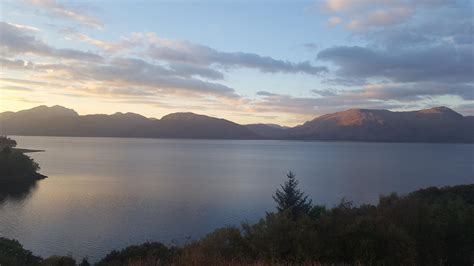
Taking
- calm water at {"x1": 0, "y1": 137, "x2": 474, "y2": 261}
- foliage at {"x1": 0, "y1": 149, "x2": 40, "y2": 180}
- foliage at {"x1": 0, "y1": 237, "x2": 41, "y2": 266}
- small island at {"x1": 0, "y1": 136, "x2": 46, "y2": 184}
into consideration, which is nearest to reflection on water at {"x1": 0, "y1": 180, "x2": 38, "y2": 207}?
calm water at {"x1": 0, "y1": 137, "x2": 474, "y2": 261}

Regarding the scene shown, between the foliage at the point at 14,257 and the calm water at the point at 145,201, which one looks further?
the calm water at the point at 145,201

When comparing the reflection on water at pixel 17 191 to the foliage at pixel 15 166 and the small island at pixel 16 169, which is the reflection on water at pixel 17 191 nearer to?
the small island at pixel 16 169

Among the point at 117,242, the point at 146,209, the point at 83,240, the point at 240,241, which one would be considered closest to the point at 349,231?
the point at 240,241

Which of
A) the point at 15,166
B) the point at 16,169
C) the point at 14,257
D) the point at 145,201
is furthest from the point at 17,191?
the point at 14,257

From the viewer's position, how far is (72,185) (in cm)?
7750

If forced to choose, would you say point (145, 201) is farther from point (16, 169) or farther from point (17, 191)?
point (16, 169)

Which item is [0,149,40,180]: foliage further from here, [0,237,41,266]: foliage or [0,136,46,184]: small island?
[0,237,41,266]: foliage

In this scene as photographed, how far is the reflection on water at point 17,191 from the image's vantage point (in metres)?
65.5

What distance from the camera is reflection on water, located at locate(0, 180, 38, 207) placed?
6550 cm

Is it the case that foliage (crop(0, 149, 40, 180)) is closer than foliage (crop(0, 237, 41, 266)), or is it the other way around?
foliage (crop(0, 237, 41, 266))

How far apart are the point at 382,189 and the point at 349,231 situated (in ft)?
210

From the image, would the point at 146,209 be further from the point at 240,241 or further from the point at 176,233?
the point at 240,241

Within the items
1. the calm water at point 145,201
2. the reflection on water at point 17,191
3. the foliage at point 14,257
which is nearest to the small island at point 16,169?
the reflection on water at point 17,191

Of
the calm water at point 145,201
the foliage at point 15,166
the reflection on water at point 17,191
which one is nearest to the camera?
the calm water at point 145,201
